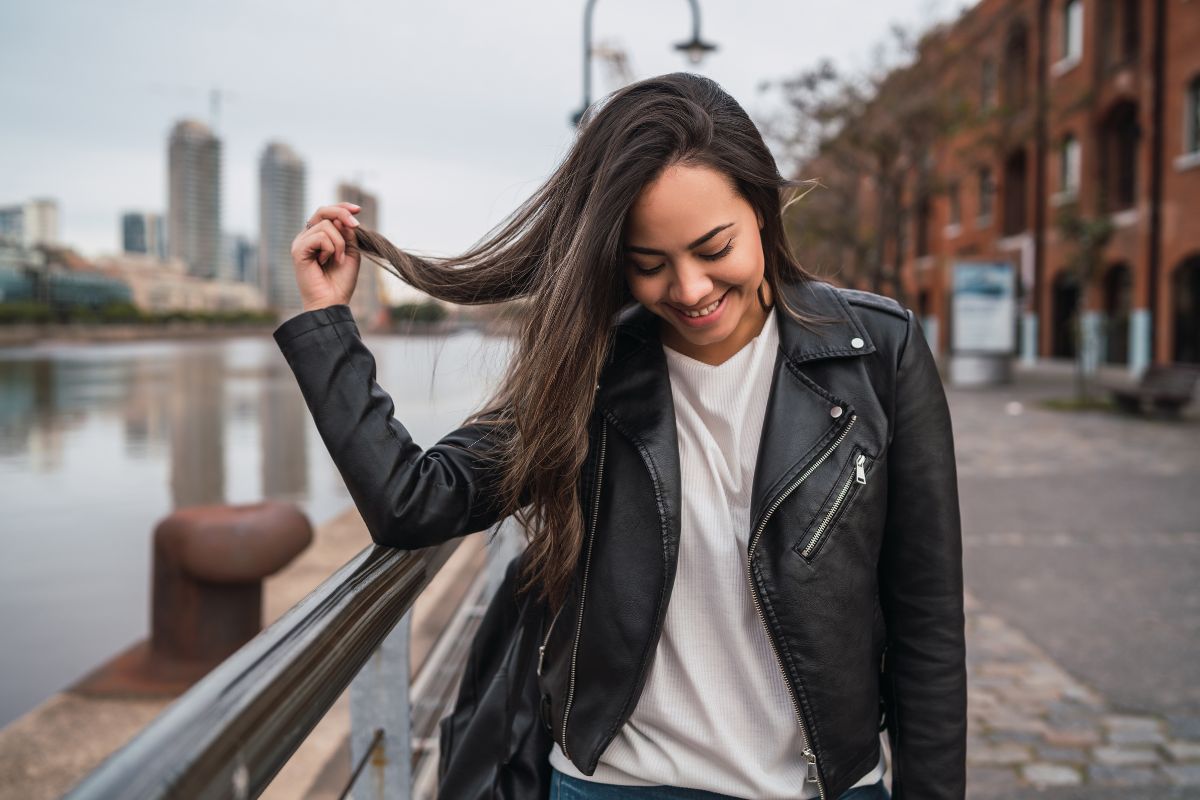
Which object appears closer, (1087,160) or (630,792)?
(630,792)

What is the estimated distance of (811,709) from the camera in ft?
4.88

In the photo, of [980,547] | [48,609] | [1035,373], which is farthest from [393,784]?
[1035,373]

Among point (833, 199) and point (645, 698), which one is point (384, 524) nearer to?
point (645, 698)

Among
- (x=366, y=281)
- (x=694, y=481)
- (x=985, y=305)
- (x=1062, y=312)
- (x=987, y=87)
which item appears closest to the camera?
(x=694, y=481)

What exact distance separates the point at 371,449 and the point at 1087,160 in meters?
28.1

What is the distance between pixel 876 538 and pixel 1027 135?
2828 centimetres

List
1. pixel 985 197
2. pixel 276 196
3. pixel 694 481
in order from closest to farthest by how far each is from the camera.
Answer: pixel 694 481
pixel 985 197
pixel 276 196

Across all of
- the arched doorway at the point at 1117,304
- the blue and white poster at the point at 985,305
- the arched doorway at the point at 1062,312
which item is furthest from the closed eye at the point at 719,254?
the arched doorway at the point at 1062,312

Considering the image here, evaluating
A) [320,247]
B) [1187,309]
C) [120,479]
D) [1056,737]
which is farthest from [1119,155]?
[320,247]

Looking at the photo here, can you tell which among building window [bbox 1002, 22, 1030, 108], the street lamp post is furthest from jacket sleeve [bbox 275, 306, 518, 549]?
building window [bbox 1002, 22, 1030, 108]

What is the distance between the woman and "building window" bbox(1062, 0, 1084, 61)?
93.8 ft

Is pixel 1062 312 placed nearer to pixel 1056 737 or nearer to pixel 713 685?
pixel 1056 737

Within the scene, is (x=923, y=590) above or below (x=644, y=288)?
below

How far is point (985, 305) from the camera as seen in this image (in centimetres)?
2359
